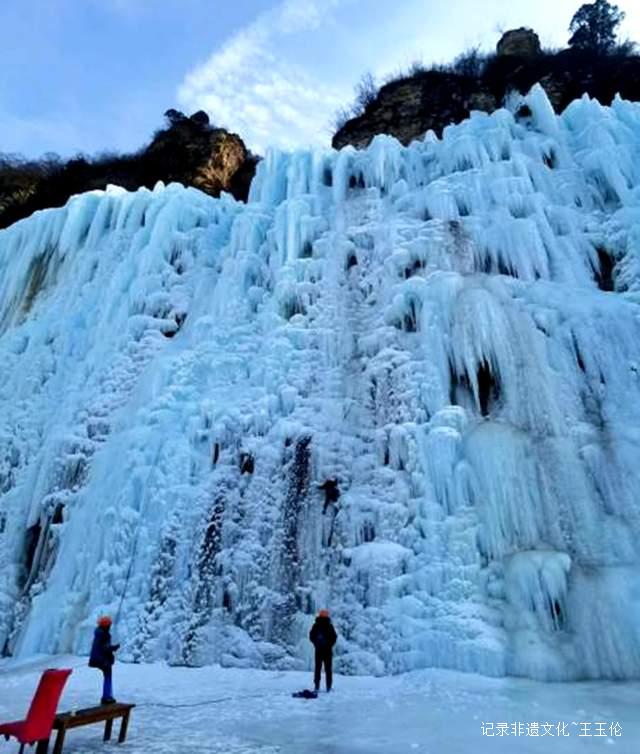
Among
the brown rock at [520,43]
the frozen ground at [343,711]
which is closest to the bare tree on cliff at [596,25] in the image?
the brown rock at [520,43]

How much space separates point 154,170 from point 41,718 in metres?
21.1

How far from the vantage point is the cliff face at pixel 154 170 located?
2123 cm

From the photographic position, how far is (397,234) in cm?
1210

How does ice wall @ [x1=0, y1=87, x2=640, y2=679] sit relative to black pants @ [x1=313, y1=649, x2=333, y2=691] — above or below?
above

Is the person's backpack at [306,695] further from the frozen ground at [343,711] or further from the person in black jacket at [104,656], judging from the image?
the person in black jacket at [104,656]

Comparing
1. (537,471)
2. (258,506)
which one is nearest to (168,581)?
(258,506)

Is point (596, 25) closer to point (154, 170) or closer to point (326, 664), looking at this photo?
point (154, 170)

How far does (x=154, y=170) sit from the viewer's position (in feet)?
73.5

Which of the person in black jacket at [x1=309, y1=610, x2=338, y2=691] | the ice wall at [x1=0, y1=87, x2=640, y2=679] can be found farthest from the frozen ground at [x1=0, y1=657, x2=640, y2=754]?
the ice wall at [x1=0, y1=87, x2=640, y2=679]

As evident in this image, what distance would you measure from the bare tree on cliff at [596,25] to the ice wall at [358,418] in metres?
11.1

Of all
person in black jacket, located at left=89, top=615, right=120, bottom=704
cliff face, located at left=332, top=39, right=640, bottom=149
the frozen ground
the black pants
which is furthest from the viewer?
cliff face, located at left=332, top=39, right=640, bottom=149

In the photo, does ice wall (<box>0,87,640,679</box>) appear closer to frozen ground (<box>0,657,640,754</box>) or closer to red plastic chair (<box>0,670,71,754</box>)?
frozen ground (<box>0,657,640,754</box>)

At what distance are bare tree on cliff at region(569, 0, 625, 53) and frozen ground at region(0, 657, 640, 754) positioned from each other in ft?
73.6

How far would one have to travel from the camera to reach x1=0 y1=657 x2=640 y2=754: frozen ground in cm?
450
